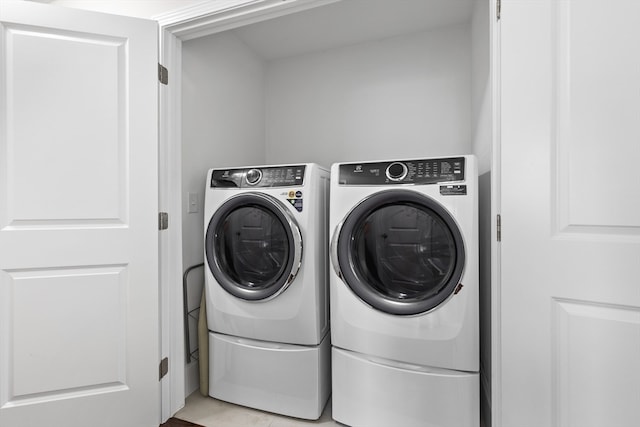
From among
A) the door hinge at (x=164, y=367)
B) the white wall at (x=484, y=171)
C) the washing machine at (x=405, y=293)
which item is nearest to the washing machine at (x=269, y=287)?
the washing machine at (x=405, y=293)

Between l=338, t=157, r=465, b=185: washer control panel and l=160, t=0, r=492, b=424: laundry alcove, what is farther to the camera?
l=160, t=0, r=492, b=424: laundry alcove

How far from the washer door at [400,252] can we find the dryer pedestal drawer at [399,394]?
29 centimetres

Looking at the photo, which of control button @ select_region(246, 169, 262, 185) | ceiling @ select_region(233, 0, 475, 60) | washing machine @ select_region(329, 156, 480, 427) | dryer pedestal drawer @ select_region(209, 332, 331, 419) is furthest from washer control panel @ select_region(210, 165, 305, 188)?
ceiling @ select_region(233, 0, 475, 60)

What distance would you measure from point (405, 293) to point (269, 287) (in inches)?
26.8

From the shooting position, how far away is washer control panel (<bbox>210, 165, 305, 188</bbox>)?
1.60 meters

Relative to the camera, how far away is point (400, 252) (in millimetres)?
1448

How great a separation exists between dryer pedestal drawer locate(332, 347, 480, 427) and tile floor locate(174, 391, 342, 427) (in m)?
0.18

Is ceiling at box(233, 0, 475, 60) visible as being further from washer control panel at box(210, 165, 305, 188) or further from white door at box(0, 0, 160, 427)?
washer control panel at box(210, 165, 305, 188)

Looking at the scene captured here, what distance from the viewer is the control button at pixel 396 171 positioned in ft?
4.64

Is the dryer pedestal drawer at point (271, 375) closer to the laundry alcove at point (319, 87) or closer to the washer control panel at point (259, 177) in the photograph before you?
the laundry alcove at point (319, 87)

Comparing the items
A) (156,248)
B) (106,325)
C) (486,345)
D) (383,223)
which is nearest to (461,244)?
(383,223)

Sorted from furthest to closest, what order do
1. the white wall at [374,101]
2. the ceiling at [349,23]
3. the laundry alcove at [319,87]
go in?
the white wall at [374,101] < the ceiling at [349,23] < the laundry alcove at [319,87]

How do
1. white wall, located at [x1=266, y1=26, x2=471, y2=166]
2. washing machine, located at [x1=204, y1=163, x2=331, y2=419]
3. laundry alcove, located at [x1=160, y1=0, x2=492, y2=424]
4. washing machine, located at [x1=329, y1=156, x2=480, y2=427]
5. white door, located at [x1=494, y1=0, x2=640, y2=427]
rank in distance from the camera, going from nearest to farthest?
white door, located at [x1=494, y1=0, x2=640, y2=427]
washing machine, located at [x1=329, y1=156, x2=480, y2=427]
washing machine, located at [x1=204, y1=163, x2=331, y2=419]
laundry alcove, located at [x1=160, y1=0, x2=492, y2=424]
white wall, located at [x1=266, y1=26, x2=471, y2=166]

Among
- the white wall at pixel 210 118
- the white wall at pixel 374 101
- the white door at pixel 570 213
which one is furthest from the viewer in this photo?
the white wall at pixel 374 101
